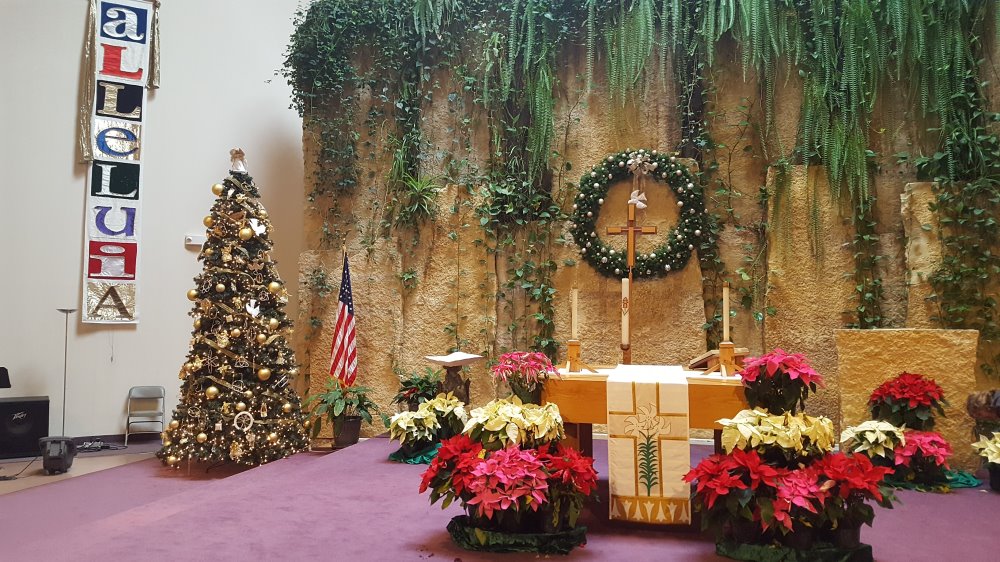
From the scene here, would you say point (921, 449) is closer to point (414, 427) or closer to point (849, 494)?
point (849, 494)

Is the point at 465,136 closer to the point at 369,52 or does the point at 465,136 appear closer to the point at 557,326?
the point at 369,52

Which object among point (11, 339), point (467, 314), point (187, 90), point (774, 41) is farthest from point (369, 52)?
point (11, 339)

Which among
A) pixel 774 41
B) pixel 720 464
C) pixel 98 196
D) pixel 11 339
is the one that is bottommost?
pixel 720 464

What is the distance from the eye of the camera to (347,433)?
19.6ft

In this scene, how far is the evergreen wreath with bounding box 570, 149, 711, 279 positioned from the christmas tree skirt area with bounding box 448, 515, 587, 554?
348 centimetres

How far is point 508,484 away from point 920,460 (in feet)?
9.96

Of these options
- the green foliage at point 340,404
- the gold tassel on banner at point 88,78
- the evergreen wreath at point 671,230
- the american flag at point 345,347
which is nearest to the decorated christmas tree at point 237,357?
the green foliage at point 340,404

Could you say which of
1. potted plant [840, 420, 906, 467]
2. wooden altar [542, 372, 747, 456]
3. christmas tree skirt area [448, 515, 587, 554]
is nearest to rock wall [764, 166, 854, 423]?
potted plant [840, 420, 906, 467]

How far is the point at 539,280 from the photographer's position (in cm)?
656

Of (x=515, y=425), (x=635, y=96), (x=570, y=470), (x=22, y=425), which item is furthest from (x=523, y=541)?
(x=22, y=425)

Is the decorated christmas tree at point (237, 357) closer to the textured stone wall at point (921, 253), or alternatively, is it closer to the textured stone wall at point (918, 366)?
the textured stone wall at point (918, 366)

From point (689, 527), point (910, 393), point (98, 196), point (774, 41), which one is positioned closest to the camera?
point (689, 527)

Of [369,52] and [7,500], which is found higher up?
[369,52]

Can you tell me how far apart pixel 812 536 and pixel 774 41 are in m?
4.62
